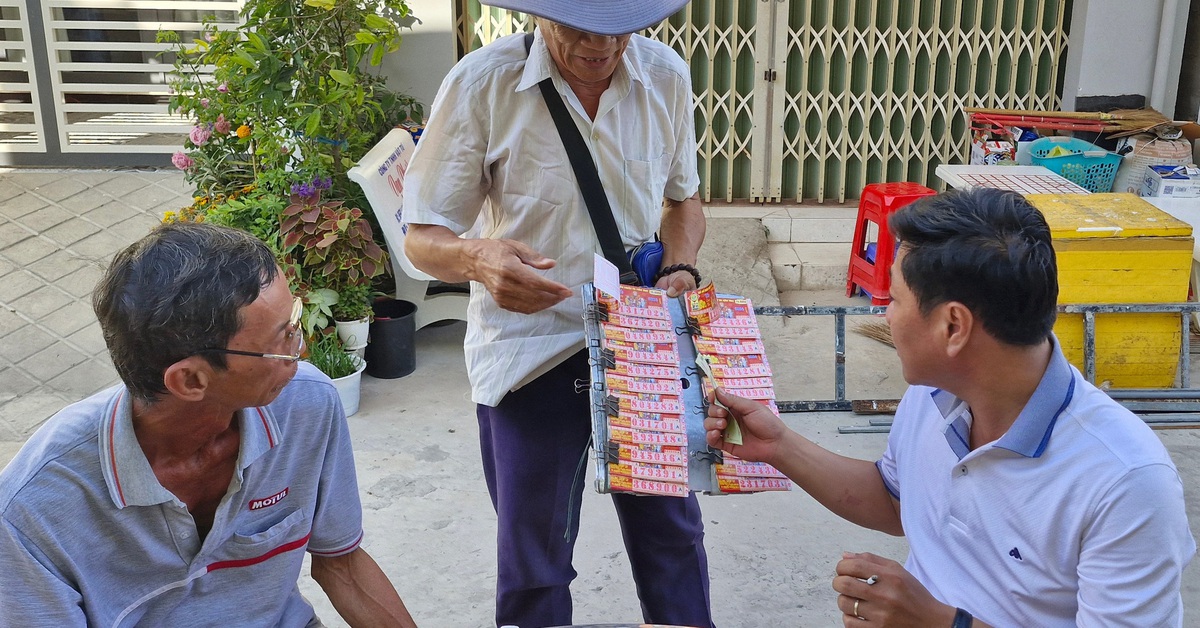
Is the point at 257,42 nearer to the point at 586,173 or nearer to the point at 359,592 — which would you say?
the point at 586,173

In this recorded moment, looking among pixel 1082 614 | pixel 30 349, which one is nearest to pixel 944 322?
pixel 1082 614

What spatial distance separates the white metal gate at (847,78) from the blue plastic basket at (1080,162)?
2.18 feet

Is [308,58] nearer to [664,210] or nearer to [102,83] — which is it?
[102,83]

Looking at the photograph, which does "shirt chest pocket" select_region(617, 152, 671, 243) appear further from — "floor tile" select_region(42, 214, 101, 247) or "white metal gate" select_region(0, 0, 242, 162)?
"white metal gate" select_region(0, 0, 242, 162)

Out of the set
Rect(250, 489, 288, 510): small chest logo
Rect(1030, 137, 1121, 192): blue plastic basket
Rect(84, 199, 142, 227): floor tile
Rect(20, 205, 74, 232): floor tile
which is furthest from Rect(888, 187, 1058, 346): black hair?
Rect(20, 205, 74, 232): floor tile

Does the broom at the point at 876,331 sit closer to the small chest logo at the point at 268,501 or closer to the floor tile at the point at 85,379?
the floor tile at the point at 85,379

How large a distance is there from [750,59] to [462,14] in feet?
5.38

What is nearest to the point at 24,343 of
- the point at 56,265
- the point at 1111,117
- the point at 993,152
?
the point at 56,265

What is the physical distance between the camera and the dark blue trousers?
7.31 ft

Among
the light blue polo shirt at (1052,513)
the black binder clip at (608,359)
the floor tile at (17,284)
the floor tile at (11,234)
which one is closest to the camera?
the light blue polo shirt at (1052,513)

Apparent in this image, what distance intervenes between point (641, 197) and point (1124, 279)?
111 inches

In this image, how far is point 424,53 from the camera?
539 cm

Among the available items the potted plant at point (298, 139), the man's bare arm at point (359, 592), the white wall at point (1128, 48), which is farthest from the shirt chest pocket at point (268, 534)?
the white wall at point (1128, 48)

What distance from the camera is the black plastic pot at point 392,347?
4590 millimetres
